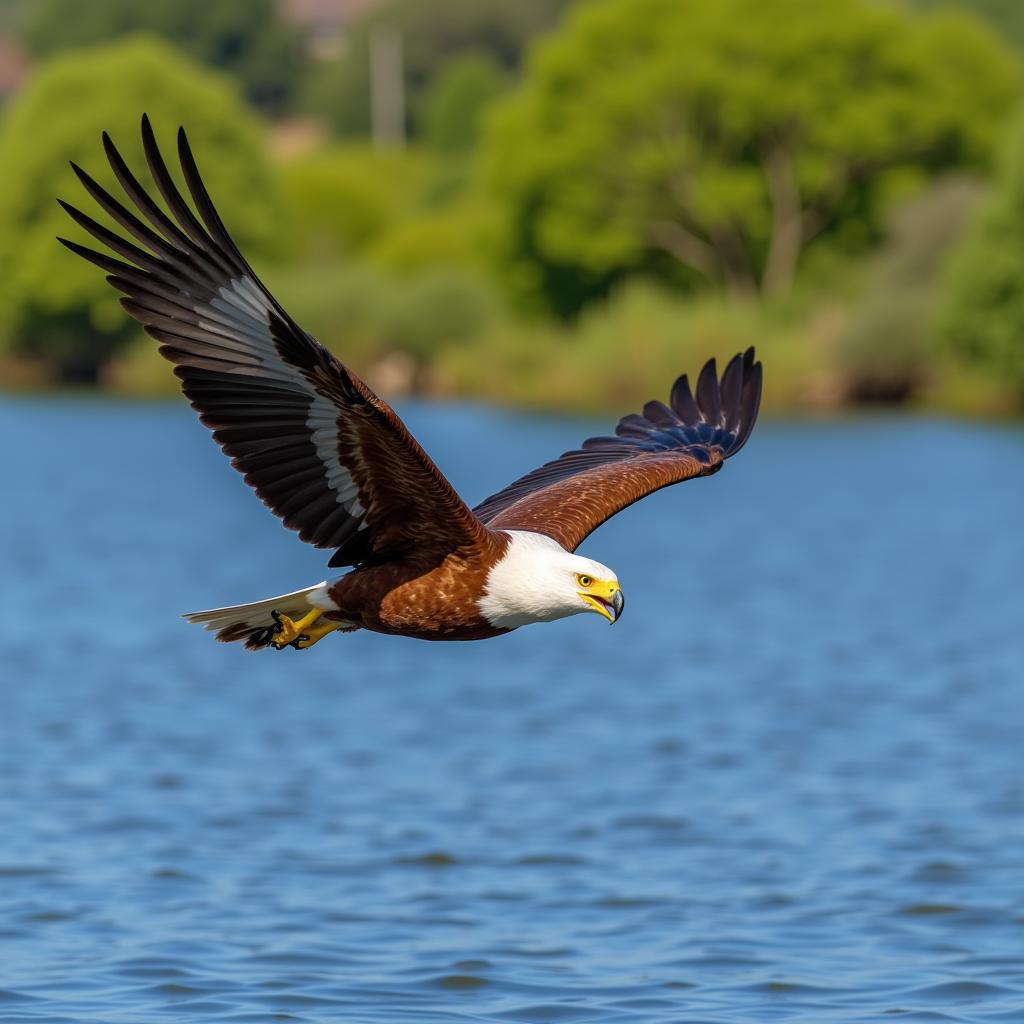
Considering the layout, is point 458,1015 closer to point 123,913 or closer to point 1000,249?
point 123,913

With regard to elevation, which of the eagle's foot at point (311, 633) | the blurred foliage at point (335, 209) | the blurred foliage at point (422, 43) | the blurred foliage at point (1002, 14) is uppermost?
the blurred foliage at point (422, 43)

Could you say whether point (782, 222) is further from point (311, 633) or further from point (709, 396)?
point (311, 633)

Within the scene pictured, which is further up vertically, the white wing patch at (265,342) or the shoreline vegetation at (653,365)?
the shoreline vegetation at (653,365)

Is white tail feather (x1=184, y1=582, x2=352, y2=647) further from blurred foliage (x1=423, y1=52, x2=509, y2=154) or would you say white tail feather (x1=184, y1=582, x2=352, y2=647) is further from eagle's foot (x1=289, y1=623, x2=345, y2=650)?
blurred foliage (x1=423, y1=52, x2=509, y2=154)

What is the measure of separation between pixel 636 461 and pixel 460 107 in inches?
4275

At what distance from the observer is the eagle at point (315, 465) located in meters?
7.75

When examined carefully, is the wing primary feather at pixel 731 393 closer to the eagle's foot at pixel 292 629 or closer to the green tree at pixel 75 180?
the eagle's foot at pixel 292 629

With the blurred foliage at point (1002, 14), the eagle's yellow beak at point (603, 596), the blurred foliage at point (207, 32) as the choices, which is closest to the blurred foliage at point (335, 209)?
the blurred foliage at point (1002, 14)

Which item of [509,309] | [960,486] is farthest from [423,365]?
[960,486]

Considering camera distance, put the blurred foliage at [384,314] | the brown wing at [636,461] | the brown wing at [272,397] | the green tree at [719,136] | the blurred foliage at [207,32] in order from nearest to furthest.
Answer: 1. the brown wing at [272,397]
2. the brown wing at [636,461]
3. the blurred foliage at [384,314]
4. the green tree at [719,136]
5. the blurred foliage at [207,32]

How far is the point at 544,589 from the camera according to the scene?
813 centimetres

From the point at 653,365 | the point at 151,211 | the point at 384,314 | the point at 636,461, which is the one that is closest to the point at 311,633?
the point at 151,211

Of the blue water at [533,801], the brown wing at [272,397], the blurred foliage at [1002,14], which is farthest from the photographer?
the blurred foliage at [1002,14]

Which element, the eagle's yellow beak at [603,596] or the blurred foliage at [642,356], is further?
the blurred foliage at [642,356]
